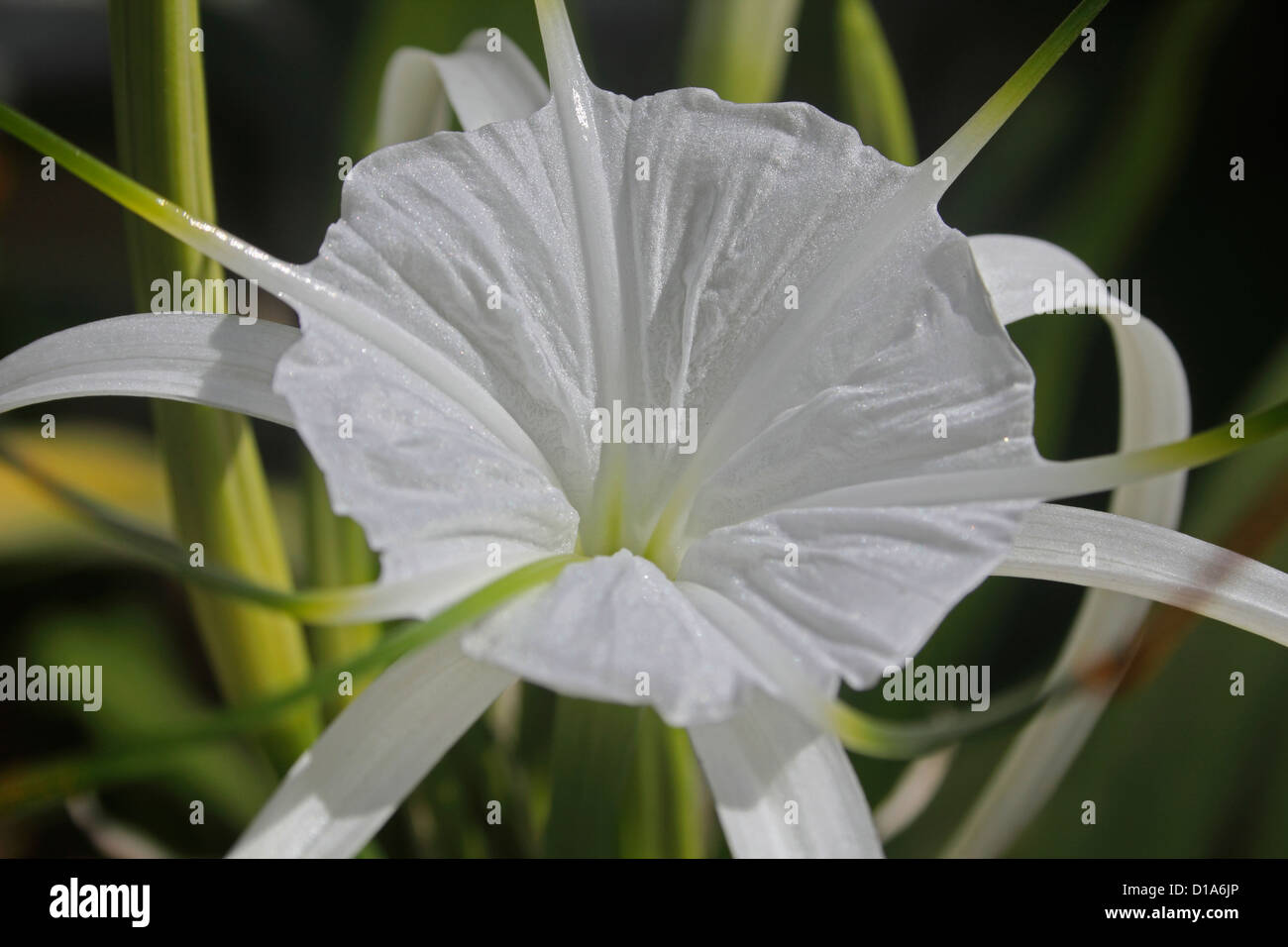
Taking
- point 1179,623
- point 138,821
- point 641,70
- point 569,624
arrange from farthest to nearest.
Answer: point 641,70 → point 138,821 → point 1179,623 → point 569,624

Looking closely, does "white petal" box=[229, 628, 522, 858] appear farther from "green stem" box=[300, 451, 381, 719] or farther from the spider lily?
"green stem" box=[300, 451, 381, 719]

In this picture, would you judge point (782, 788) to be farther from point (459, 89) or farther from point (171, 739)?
point (459, 89)

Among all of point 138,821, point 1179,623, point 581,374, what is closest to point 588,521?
point 581,374

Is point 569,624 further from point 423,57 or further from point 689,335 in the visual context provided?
point 423,57

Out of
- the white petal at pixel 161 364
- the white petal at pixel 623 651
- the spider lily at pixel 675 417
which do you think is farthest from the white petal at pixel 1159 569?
the white petal at pixel 161 364

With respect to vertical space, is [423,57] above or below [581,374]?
above

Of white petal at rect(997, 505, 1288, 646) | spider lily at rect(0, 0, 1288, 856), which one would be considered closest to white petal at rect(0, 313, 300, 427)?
spider lily at rect(0, 0, 1288, 856)
